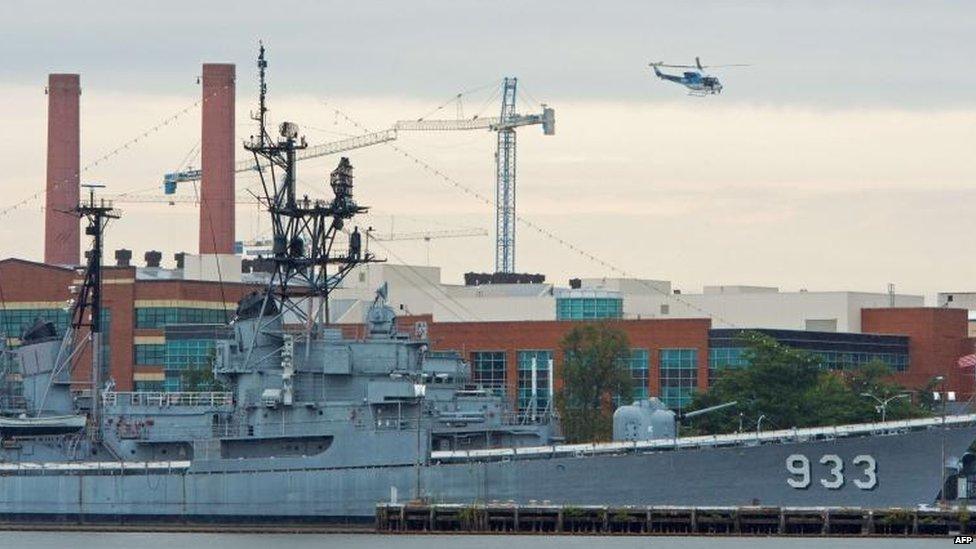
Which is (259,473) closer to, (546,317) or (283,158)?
(283,158)

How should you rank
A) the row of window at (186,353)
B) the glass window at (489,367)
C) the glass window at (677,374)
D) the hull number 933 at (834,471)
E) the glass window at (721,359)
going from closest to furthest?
1. the hull number 933 at (834,471)
2. the glass window at (721,359)
3. the glass window at (677,374)
4. the glass window at (489,367)
5. the row of window at (186,353)

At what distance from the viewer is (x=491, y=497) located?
6975 centimetres

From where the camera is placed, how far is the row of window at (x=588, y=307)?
12450 cm

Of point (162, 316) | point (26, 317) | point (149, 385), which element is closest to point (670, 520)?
point (149, 385)

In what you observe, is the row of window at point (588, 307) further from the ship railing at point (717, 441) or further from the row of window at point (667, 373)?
the ship railing at point (717, 441)

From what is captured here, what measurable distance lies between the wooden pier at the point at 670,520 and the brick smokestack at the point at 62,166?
69.3 m

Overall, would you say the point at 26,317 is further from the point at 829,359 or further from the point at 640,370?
the point at 829,359

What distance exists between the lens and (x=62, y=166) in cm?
13462

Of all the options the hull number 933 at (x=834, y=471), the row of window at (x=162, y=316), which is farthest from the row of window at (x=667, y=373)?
the hull number 933 at (x=834, y=471)

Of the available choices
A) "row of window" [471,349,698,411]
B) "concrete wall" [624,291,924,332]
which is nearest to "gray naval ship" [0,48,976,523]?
"row of window" [471,349,698,411]

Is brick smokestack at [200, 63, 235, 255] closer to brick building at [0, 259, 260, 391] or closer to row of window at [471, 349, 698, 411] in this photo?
brick building at [0, 259, 260, 391]

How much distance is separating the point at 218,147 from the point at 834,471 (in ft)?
242

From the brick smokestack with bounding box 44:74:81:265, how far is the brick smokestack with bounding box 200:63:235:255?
25.3ft

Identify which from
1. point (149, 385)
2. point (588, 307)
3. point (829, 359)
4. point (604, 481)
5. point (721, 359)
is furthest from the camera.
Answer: point (588, 307)
